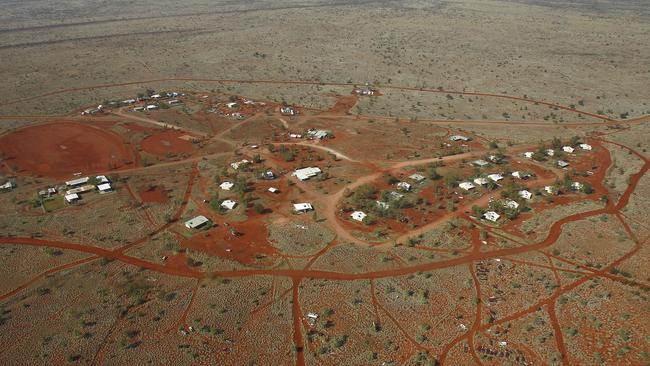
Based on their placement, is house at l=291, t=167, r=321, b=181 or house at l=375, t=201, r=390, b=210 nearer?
house at l=375, t=201, r=390, b=210

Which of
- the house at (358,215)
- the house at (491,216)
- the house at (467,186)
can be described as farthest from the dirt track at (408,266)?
the house at (491,216)

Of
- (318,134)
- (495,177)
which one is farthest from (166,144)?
(495,177)

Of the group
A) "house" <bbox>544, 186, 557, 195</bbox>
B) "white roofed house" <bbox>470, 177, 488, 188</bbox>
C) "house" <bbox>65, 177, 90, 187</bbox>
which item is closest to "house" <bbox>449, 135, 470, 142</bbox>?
"white roofed house" <bbox>470, 177, 488, 188</bbox>

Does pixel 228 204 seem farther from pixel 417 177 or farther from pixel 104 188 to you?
pixel 417 177

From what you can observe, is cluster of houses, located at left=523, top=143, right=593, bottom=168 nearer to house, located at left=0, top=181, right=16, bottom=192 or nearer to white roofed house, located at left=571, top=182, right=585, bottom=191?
white roofed house, located at left=571, top=182, right=585, bottom=191

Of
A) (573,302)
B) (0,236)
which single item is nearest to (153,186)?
(0,236)

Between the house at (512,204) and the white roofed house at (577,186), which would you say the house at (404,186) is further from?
the white roofed house at (577,186)
